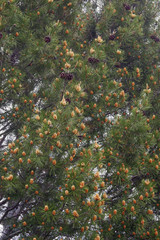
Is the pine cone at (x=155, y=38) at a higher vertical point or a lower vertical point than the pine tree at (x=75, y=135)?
higher

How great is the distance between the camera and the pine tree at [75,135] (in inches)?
123

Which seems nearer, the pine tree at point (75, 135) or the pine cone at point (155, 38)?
the pine tree at point (75, 135)

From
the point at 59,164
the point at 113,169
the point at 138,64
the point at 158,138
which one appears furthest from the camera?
the point at 138,64

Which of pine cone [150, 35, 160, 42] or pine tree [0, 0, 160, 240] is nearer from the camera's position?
pine tree [0, 0, 160, 240]

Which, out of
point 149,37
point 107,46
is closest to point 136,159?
point 107,46

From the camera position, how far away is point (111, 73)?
5.26 m

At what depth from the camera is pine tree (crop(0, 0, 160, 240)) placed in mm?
3127

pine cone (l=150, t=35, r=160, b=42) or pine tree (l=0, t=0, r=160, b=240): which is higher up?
pine cone (l=150, t=35, r=160, b=42)

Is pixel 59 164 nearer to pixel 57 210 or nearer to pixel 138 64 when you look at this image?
pixel 57 210

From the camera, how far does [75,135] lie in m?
3.39

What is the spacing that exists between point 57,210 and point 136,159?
60.9 inches

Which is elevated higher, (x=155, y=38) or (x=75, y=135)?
(x=155, y=38)

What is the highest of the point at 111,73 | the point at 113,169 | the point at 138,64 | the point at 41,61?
the point at 138,64

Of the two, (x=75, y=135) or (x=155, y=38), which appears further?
(x=155, y=38)
